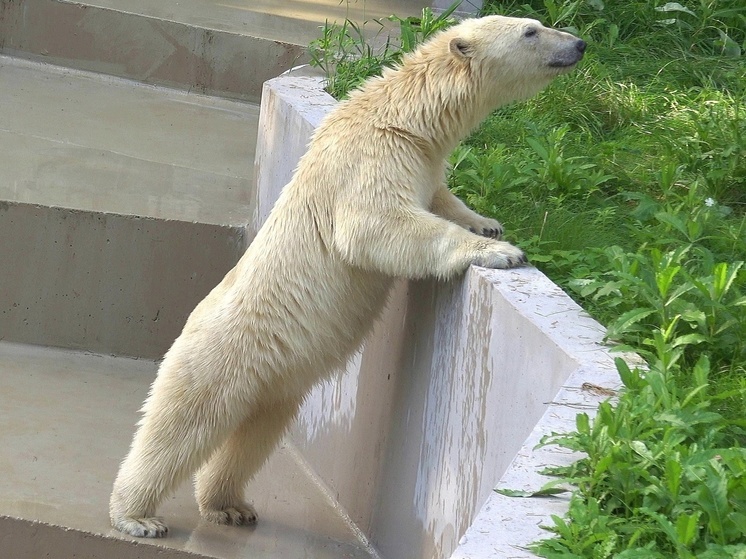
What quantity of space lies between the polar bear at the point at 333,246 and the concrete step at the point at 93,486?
250 millimetres

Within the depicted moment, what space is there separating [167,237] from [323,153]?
6.41ft

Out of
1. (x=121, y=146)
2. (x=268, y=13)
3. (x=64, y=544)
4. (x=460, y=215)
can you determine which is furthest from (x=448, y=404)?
(x=268, y=13)

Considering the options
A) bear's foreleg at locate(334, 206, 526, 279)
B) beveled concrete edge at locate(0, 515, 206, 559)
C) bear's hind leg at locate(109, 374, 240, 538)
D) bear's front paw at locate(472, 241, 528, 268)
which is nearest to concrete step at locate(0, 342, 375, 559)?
beveled concrete edge at locate(0, 515, 206, 559)

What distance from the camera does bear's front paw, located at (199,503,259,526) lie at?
4078 mm

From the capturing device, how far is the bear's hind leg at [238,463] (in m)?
3.95

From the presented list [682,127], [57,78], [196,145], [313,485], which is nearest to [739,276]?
[682,127]

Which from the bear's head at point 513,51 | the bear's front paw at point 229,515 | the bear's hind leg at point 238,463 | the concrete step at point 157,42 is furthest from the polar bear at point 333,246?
the concrete step at point 157,42

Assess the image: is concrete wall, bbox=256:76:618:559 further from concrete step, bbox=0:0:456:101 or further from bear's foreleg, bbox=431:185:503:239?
concrete step, bbox=0:0:456:101

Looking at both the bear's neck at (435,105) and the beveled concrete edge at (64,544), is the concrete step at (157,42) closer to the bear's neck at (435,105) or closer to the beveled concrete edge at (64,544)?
the bear's neck at (435,105)

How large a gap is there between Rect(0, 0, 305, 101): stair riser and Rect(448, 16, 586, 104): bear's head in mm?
3855

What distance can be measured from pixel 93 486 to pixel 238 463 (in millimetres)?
640

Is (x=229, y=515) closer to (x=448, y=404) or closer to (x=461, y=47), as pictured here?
(x=448, y=404)

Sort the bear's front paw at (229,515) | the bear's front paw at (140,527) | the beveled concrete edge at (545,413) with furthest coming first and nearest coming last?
the bear's front paw at (229,515), the bear's front paw at (140,527), the beveled concrete edge at (545,413)

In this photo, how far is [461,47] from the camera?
358 cm
